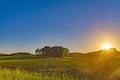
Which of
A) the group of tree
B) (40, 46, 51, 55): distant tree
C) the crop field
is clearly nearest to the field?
the crop field

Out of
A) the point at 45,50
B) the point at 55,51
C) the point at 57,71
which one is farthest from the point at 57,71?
the point at 45,50

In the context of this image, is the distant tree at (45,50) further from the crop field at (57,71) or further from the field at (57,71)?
the crop field at (57,71)

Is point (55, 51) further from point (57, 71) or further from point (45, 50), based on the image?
point (57, 71)

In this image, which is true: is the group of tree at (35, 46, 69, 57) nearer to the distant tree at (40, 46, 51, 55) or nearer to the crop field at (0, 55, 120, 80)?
the distant tree at (40, 46, 51, 55)

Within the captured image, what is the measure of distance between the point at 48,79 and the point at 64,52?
43.7 m

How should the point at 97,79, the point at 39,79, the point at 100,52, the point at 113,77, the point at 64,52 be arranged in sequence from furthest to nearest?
the point at 64,52 < the point at 100,52 < the point at 113,77 < the point at 97,79 < the point at 39,79

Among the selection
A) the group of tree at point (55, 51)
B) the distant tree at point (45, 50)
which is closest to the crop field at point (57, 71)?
the group of tree at point (55, 51)

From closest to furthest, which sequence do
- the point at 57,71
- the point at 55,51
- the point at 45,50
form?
the point at 57,71
the point at 55,51
the point at 45,50

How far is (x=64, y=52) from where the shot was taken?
55.9m

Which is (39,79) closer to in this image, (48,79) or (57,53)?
(48,79)

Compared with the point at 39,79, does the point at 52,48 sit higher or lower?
higher

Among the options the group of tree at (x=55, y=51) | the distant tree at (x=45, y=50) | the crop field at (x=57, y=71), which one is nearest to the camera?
the crop field at (x=57, y=71)

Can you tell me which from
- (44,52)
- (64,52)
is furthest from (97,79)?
(44,52)

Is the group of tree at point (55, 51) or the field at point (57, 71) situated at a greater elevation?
the group of tree at point (55, 51)
